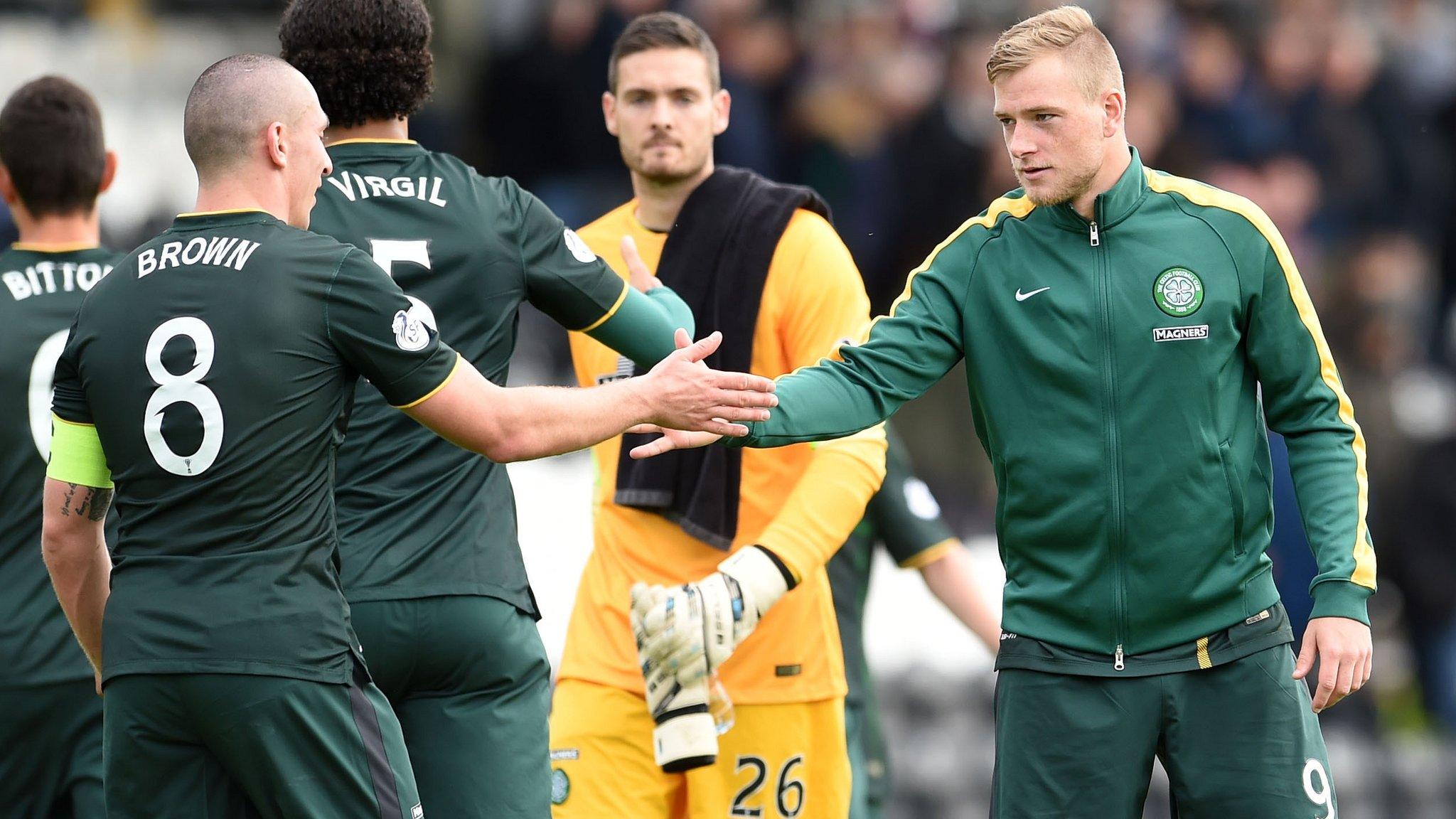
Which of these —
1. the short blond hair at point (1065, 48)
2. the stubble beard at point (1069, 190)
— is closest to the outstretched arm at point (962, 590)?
the stubble beard at point (1069, 190)

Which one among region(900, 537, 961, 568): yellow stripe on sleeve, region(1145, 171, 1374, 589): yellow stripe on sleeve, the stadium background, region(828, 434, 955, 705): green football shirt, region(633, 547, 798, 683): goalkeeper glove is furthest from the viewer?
the stadium background

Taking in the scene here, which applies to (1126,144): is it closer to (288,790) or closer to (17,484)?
(288,790)

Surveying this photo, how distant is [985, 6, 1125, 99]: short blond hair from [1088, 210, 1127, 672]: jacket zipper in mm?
579

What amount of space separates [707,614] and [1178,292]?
5.38 ft

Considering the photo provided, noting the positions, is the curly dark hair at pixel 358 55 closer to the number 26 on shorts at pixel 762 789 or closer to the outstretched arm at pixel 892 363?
the outstretched arm at pixel 892 363

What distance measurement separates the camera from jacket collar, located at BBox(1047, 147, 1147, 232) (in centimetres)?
496

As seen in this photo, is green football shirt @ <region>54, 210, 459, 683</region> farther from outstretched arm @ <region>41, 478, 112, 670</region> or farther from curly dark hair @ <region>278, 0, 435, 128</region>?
curly dark hair @ <region>278, 0, 435, 128</region>

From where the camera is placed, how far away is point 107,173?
6355mm

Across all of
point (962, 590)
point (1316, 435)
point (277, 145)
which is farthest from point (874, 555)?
point (277, 145)

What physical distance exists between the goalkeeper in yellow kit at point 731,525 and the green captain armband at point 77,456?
1.97m

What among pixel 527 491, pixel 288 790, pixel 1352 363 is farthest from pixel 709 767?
pixel 1352 363

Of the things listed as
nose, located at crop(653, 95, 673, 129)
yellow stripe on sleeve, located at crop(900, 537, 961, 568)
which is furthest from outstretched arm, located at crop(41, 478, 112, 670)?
yellow stripe on sleeve, located at crop(900, 537, 961, 568)

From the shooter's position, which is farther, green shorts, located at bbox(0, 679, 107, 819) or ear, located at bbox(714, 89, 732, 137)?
ear, located at bbox(714, 89, 732, 137)

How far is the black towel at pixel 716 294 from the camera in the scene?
242 inches
